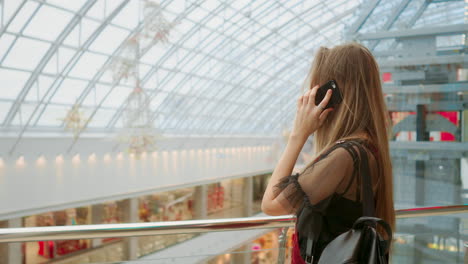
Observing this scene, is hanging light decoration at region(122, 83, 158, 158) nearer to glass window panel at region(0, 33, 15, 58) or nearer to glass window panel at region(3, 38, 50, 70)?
glass window panel at region(3, 38, 50, 70)

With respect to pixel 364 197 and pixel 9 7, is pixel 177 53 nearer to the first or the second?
pixel 9 7

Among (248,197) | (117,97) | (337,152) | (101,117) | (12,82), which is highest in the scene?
(12,82)

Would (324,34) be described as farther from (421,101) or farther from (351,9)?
(421,101)

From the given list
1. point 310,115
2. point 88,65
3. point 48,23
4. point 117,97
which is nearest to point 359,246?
Result: point 310,115

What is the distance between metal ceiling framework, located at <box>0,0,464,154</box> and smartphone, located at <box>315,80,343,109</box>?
6446 mm

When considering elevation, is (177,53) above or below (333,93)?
above

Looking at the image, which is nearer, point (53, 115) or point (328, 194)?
point (328, 194)

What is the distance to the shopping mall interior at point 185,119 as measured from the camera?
6.09 meters

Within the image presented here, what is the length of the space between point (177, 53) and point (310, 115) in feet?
72.0

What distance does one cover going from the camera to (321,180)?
4.54 feet

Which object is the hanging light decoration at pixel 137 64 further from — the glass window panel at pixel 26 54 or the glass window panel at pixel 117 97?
the glass window panel at pixel 26 54

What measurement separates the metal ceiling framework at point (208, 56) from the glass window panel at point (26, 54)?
0.39 ft

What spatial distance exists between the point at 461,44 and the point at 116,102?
57.9 ft

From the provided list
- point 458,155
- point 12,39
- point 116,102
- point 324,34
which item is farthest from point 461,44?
point 324,34
